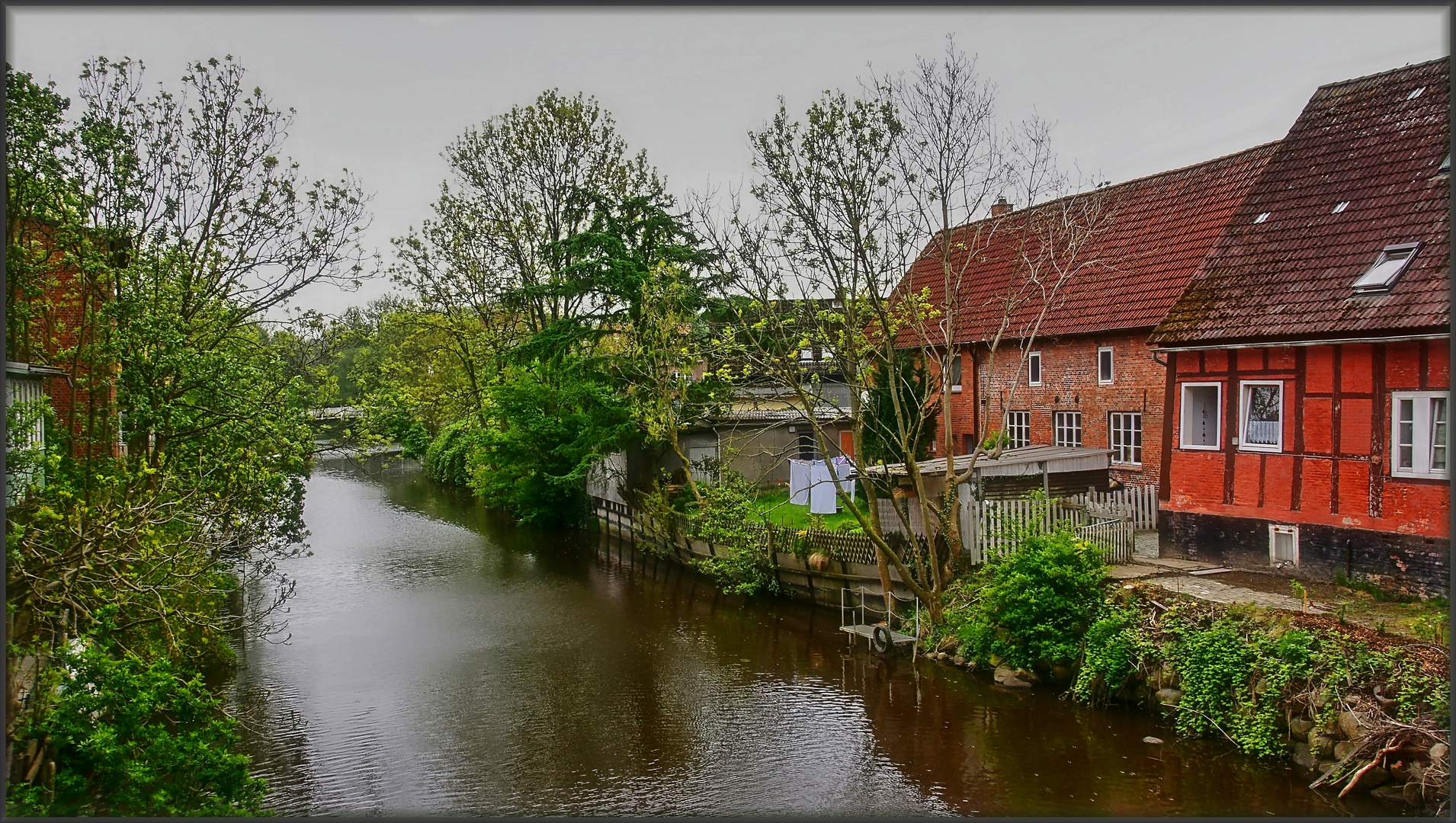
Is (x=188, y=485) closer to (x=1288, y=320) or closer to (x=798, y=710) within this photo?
(x=798, y=710)

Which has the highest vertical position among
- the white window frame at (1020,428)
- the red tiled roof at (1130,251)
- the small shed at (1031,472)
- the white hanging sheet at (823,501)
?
the red tiled roof at (1130,251)

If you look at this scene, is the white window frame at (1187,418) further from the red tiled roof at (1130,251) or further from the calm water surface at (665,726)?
the calm water surface at (665,726)

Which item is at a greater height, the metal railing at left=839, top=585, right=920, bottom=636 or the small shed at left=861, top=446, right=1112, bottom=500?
the small shed at left=861, top=446, right=1112, bottom=500

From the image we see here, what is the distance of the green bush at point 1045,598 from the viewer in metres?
12.5

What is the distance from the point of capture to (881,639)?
50.0 feet

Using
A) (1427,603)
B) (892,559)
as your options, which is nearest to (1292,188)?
(1427,603)

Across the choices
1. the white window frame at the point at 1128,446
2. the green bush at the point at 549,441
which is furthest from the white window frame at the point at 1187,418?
the green bush at the point at 549,441

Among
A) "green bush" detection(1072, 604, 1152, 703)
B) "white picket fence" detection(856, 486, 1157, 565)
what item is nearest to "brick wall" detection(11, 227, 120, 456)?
"white picket fence" detection(856, 486, 1157, 565)

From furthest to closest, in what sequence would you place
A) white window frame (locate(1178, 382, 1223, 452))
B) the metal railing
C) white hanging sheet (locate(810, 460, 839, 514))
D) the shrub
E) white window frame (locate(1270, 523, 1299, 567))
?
the shrub < white hanging sheet (locate(810, 460, 839, 514)) < the metal railing < white window frame (locate(1178, 382, 1223, 452)) < white window frame (locate(1270, 523, 1299, 567))

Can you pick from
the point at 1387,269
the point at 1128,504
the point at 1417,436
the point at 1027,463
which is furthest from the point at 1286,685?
the point at 1128,504

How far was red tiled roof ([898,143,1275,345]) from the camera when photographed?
19875 mm

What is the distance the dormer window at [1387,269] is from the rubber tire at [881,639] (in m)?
8.73

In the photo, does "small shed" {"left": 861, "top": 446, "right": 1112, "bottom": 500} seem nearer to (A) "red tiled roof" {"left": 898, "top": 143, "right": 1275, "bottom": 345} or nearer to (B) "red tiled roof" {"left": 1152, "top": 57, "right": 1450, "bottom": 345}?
(A) "red tiled roof" {"left": 898, "top": 143, "right": 1275, "bottom": 345}

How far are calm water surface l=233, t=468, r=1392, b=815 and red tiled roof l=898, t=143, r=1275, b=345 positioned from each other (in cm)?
866
